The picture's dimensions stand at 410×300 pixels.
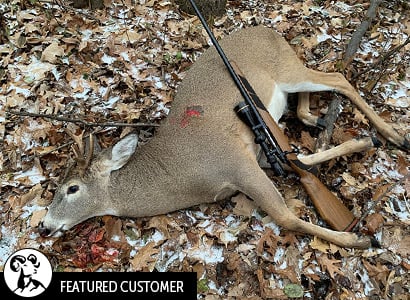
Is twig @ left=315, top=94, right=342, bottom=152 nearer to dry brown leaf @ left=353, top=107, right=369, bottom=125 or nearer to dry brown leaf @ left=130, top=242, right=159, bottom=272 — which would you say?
dry brown leaf @ left=353, top=107, right=369, bottom=125

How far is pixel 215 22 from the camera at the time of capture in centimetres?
689

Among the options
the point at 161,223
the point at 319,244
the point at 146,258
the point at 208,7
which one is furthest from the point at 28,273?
the point at 208,7

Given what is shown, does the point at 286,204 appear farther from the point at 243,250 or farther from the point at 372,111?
the point at 372,111

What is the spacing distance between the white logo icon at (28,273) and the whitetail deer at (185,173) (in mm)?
264

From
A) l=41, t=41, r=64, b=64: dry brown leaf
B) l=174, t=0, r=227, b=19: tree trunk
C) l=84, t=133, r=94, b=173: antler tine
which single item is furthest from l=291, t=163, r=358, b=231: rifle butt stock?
l=41, t=41, r=64, b=64: dry brown leaf

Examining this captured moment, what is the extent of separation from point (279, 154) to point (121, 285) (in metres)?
2.01

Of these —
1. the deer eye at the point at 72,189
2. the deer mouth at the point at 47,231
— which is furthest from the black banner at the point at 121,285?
the deer eye at the point at 72,189

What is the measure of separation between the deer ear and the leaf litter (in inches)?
23.6

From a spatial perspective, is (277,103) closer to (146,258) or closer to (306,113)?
(306,113)

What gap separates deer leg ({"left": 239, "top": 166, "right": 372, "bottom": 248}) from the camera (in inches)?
169

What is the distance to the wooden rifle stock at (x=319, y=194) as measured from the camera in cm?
439

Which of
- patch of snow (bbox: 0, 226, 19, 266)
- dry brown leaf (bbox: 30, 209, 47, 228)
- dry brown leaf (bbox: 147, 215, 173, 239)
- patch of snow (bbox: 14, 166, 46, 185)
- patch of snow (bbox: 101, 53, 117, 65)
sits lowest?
patch of snow (bbox: 0, 226, 19, 266)

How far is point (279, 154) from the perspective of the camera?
4523 mm

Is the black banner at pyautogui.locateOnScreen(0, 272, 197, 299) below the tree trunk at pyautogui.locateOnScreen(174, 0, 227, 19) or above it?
below
